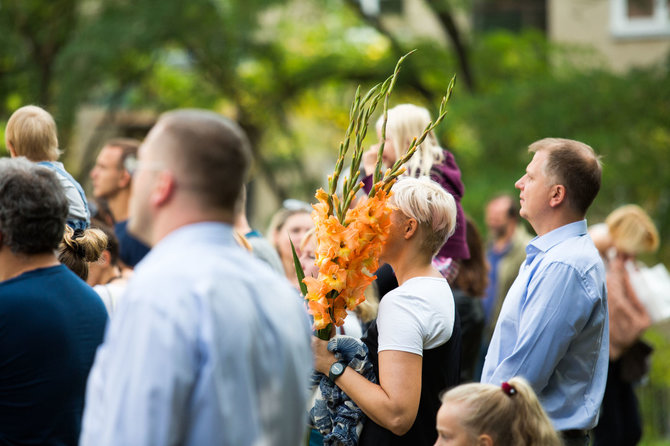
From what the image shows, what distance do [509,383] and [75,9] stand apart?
1283cm

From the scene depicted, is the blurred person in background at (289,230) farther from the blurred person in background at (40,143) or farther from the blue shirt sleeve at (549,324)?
the blue shirt sleeve at (549,324)

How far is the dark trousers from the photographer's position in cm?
650

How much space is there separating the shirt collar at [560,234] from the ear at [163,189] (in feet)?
6.74

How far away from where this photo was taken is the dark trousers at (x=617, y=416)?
21.3ft

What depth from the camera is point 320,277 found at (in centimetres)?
330

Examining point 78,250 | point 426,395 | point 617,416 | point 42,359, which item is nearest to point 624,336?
point 617,416

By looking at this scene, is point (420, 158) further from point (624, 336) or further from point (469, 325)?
point (624, 336)

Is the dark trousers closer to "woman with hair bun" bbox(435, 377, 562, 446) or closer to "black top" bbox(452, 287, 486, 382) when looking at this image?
"black top" bbox(452, 287, 486, 382)

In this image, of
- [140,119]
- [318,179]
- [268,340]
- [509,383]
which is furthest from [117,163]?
[140,119]

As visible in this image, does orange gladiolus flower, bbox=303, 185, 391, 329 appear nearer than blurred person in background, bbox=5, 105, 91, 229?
Yes

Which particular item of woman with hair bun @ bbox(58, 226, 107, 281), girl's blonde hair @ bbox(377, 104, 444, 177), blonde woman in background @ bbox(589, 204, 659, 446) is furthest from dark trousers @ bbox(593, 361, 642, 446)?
woman with hair bun @ bbox(58, 226, 107, 281)

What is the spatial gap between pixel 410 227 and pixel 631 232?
3629 mm

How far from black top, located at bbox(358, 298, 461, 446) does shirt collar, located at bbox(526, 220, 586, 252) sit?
1.89ft

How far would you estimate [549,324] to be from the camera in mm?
3486
